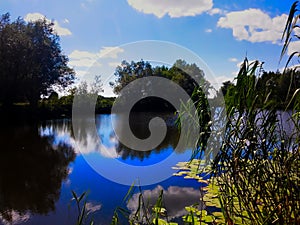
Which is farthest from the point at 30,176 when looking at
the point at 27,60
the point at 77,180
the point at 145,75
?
the point at 145,75

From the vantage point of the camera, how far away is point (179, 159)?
17.7 feet

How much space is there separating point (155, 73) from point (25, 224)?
16364mm

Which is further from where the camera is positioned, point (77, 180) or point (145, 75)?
point (145, 75)

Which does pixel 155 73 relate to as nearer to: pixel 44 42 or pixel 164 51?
pixel 44 42

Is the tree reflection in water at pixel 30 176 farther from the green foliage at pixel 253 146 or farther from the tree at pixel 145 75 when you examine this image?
the tree at pixel 145 75

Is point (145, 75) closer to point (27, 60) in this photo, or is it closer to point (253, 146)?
point (27, 60)

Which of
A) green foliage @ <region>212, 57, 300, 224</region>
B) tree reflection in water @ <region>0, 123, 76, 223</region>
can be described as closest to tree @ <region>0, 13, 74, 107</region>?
tree reflection in water @ <region>0, 123, 76, 223</region>

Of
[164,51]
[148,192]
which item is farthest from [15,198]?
[164,51]

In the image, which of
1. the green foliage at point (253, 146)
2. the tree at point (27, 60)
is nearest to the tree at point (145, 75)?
the tree at point (27, 60)

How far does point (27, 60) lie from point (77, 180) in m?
12.8

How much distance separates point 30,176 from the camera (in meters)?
4.18

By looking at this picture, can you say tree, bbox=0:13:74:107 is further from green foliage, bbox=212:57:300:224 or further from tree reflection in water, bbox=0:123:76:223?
green foliage, bbox=212:57:300:224

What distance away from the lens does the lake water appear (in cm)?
291

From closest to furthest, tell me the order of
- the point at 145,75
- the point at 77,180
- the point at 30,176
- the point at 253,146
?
the point at 253,146
the point at 77,180
the point at 30,176
the point at 145,75
